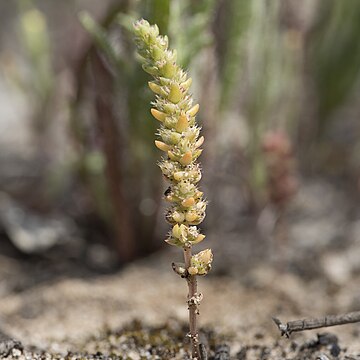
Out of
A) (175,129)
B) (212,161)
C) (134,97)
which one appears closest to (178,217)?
(175,129)

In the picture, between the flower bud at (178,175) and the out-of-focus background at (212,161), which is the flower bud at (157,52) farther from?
the out-of-focus background at (212,161)

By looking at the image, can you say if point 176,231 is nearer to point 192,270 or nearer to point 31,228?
point 192,270

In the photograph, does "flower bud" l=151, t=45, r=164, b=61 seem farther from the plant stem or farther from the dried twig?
the dried twig

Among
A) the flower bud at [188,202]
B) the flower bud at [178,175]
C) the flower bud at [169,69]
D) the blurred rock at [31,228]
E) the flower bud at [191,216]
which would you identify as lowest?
the flower bud at [191,216]

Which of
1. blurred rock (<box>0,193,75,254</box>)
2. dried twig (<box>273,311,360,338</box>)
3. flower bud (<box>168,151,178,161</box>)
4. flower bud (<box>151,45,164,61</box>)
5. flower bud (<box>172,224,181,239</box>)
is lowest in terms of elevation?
dried twig (<box>273,311,360,338</box>)

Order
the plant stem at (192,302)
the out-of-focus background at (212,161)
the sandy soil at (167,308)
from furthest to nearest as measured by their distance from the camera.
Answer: the out-of-focus background at (212,161) → the sandy soil at (167,308) → the plant stem at (192,302)

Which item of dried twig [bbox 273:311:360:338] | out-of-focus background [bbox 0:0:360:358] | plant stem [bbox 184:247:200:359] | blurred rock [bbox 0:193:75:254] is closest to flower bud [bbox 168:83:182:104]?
plant stem [bbox 184:247:200:359]

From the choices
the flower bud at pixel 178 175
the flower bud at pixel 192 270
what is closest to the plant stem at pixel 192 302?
the flower bud at pixel 192 270

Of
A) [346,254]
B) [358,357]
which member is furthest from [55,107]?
[358,357]
